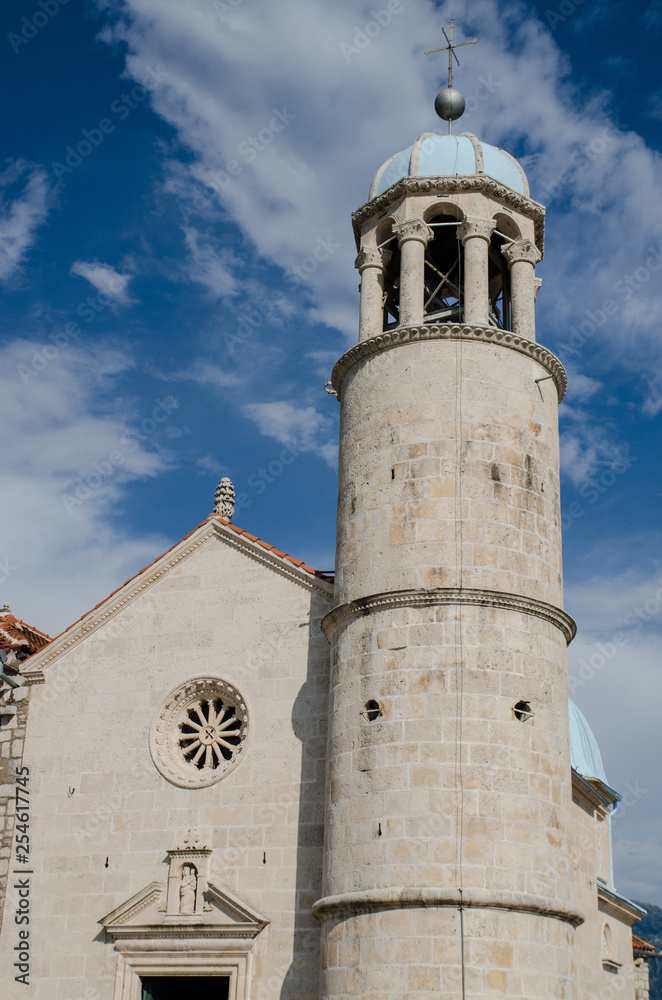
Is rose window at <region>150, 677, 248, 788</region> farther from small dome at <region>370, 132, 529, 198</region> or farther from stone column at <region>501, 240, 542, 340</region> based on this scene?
small dome at <region>370, 132, 529, 198</region>

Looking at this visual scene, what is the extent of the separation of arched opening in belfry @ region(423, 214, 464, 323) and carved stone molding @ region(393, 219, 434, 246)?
112cm

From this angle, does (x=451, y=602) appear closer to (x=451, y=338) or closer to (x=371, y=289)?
(x=451, y=338)

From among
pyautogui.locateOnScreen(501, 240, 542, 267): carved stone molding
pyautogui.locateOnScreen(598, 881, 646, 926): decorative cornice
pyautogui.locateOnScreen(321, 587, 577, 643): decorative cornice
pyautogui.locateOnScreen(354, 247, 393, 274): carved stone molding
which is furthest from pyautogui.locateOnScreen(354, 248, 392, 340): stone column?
pyautogui.locateOnScreen(598, 881, 646, 926): decorative cornice

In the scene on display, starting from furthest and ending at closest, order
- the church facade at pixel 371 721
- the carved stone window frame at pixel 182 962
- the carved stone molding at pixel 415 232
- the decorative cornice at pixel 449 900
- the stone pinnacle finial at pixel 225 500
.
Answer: the stone pinnacle finial at pixel 225 500 < the carved stone molding at pixel 415 232 < the carved stone window frame at pixel 182 962 < the church facade at pixel 371 721 < the decorative cornice at pixel 449 900

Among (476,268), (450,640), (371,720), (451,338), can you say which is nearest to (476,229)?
(476,268)

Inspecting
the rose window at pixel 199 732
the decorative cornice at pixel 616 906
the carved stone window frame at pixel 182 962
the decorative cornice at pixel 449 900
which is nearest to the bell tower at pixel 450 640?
the decorative cornice at pixel 449 900

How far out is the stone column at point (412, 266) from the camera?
17.0 meters

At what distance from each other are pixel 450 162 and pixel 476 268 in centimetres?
224

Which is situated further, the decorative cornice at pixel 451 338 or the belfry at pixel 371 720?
the decorative cornice at pixel 451 338

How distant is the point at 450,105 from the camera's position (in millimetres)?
20328

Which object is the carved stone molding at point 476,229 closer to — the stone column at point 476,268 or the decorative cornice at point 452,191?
the stone column at point 476,268

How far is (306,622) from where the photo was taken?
56.6 feet

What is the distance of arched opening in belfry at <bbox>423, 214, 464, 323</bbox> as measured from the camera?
19.0m

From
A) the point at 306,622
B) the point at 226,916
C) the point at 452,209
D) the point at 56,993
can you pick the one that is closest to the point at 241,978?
the point at 226,916
